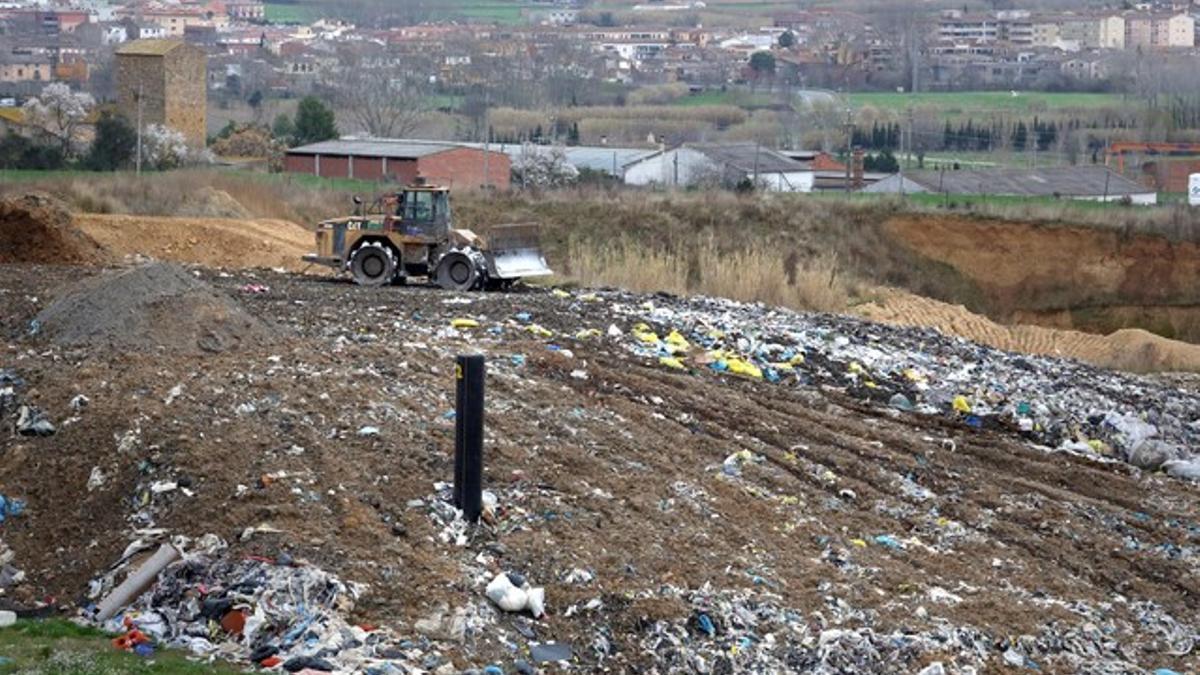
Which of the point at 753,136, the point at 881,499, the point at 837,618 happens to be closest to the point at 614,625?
the point at 837,618

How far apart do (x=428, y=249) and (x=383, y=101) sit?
57257mm

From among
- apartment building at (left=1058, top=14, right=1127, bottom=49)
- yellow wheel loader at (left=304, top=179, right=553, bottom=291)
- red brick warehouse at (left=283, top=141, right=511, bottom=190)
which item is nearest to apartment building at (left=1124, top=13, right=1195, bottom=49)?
apartment building at (left=1058, top=14, right=1127, bottom=49)

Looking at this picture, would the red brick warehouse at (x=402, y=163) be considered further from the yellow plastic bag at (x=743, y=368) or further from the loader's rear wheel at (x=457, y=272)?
the yellow plastic bag at (x=743, y=368)

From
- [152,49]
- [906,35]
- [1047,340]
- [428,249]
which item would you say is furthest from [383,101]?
[428,249]

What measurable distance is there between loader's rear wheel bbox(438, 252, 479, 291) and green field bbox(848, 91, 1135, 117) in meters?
60.6

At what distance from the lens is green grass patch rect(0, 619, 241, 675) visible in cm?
1089

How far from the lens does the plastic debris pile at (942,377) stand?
67.4 ft

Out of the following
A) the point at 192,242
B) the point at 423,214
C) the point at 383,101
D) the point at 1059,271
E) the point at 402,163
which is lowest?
the point at 1059,271

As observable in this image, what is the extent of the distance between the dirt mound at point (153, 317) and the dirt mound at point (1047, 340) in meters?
15.4

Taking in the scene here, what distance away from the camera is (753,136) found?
3061 inches

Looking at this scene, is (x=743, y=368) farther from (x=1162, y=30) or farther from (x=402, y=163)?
(x=1162, y=30)

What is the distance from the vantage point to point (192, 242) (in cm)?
3169

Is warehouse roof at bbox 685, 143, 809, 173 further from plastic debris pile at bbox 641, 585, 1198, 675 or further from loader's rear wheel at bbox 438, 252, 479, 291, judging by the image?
plastic debris pile at bbox 641, 585, 1198, 675

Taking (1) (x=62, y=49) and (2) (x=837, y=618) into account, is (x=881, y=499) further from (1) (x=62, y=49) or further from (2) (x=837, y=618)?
(1) (x=62, y=49)
